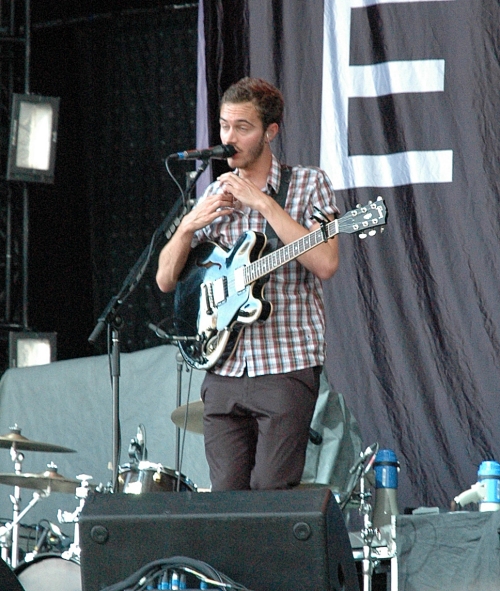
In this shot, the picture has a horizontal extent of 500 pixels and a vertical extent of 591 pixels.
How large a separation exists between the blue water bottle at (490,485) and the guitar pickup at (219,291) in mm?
1004

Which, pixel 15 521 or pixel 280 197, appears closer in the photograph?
pixel 280 197

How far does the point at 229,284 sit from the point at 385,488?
112 centimetres

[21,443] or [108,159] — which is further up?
[108,159]

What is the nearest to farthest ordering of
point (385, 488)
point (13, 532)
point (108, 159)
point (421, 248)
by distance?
point (385, 488), point (13, 532), point (421, 248), point (108, 159)

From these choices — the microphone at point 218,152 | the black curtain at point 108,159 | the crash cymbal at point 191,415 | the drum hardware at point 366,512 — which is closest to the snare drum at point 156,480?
the crash cymbal at point 191,415

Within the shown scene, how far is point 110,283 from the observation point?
20.4 feet

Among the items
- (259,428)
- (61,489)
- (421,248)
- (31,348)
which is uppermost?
(421,248)

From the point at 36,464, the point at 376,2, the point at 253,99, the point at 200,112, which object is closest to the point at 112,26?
the point at 200,112

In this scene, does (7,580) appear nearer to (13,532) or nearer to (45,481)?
(45,481)

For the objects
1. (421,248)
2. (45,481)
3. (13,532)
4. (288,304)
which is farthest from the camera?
(421,248)

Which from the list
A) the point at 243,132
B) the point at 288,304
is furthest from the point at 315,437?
the point at 243,132

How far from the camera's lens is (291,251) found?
2.98 metres

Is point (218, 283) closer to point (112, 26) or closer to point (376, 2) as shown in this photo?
point (376, 2)

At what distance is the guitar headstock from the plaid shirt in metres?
0.09
